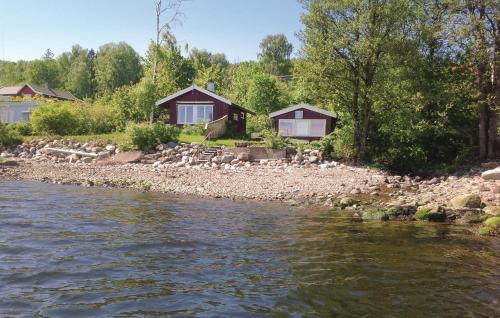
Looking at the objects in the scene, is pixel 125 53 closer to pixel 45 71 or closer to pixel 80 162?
pixel 45 71

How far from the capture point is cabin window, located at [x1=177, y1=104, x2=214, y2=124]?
3525 centimetres

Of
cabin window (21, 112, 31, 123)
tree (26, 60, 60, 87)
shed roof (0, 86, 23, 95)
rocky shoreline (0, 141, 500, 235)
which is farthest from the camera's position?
tree (26, 60, 60, 87)

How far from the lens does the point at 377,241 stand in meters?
10.4

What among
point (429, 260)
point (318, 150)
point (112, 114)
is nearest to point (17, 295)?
point (429, 260)

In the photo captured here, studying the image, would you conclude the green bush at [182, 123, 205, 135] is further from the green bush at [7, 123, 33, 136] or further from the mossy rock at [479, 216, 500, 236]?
the mossy rock at [479, 216, 500, 236]

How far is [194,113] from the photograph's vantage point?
35.3m

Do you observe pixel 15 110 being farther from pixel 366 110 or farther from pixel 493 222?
pixel 493 222

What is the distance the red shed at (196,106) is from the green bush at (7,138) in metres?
10.1

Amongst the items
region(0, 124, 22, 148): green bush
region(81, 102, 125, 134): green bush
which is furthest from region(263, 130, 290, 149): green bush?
region(0, 124, 22, 148): green bush

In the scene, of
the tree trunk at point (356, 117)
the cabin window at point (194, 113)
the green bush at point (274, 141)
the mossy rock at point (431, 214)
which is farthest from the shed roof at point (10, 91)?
the mossy rock at point (431, 214)

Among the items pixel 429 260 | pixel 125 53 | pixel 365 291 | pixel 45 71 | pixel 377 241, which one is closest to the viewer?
pixel 365 291

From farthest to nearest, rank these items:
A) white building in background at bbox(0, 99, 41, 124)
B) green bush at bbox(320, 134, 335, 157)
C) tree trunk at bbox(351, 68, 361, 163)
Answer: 1. white building in background at bbox(0, 99, 41, 124)
2. green bush at bbox(320, 134, 335, 157)
3. tree trunk at bbox(351, 68, 361, 163)

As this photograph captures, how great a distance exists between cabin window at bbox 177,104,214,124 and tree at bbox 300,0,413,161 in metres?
12.8

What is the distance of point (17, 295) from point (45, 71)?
8898 centimetres
